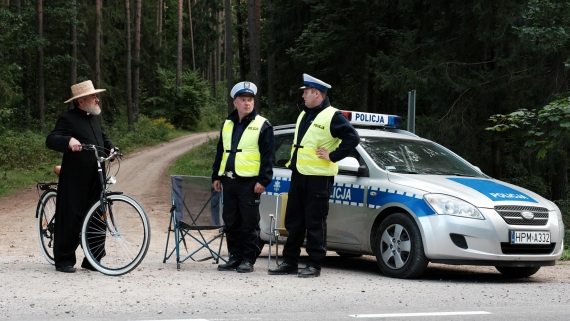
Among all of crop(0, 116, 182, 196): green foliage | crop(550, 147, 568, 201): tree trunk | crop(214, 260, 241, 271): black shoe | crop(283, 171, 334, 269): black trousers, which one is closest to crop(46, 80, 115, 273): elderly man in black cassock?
crop(214, 260, 241, 271): black shoe

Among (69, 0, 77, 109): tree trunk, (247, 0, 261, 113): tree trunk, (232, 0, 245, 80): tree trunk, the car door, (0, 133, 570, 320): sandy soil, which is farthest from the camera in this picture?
(232, 0, 245, 80): tree trunk

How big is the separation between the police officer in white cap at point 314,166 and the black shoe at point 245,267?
23 centimetres

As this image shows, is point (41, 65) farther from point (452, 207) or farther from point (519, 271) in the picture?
point (452, 207)

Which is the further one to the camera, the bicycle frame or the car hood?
the car hood

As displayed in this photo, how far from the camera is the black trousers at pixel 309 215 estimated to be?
Answer: 29.4 ft

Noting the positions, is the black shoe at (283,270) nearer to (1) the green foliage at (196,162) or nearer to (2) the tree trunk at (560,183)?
(2) the tree trunk at (560,183)

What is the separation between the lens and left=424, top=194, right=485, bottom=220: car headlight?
862cm

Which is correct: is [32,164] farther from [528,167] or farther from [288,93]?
[528,167]

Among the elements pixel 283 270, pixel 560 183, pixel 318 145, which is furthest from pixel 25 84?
pixel 318 145

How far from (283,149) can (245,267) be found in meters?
2.29

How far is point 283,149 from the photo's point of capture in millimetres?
11031

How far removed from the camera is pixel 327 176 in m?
→ 8.99

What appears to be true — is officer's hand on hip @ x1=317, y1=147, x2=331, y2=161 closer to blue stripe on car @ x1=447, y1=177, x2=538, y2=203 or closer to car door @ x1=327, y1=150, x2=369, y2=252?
car door @ x1=327, y1=150, x2=369, y2=252

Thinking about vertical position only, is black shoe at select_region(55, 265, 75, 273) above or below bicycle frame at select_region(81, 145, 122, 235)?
below
